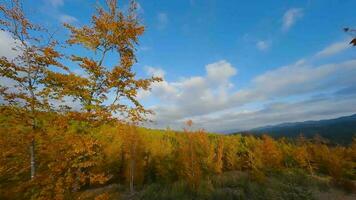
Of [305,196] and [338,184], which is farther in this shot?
[338,184]

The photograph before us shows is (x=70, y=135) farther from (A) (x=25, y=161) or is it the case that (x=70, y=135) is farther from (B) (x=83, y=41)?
(B) (x=83, y=41)

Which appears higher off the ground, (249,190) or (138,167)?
(138,167)

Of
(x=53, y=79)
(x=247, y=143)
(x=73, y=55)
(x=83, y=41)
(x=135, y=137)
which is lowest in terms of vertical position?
(x=247, y=143)

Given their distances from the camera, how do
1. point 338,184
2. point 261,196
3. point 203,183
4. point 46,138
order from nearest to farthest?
point 46,138
point 261,196
point 203,183
point 338,184

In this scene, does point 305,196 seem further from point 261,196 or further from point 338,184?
point 338,184

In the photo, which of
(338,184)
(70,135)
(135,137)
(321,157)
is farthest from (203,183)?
(321,157)

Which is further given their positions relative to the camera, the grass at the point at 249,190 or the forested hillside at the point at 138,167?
the grass at the point at 249,190

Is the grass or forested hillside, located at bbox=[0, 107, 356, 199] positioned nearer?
forested hillside, located at bbox=[0, 107, 356, 199]

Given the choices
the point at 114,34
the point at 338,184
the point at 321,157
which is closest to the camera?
the point at 114,34

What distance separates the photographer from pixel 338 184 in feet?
81.2

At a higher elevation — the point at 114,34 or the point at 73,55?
the point at 114,34

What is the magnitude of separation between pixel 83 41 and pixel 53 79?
8.27 ft

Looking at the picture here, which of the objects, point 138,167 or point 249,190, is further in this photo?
point 138,167

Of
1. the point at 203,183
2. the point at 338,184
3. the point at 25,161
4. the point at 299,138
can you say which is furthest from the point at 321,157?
the point at 25,161
